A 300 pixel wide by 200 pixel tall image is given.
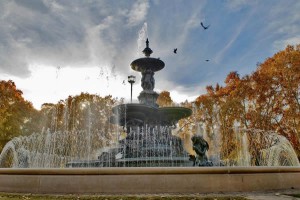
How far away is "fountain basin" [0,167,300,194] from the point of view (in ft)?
24.9

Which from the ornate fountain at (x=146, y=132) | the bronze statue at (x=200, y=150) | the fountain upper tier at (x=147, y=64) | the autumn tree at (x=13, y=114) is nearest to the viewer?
the bronze statue at (x=200, y=150)

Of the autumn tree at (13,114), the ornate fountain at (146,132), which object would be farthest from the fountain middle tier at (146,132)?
the autumn tree at (13,114)

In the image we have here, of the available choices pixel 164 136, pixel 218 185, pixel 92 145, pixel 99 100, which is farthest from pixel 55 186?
pixel 99 100

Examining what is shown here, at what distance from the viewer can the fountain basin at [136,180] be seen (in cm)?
760

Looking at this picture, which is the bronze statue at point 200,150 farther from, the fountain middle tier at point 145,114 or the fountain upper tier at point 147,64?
the fountain upper tier at point 147,64

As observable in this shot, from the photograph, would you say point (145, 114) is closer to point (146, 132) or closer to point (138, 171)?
point (146, 132)

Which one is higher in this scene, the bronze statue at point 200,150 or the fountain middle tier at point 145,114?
the fountain middle tier at point 145,114

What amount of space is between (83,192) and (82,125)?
27924mm

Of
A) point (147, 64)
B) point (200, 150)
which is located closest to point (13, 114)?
point (147, 64)

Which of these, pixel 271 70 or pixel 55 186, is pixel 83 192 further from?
pixel 271 70

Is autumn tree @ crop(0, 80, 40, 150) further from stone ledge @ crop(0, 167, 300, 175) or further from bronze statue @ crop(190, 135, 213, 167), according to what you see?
bronze statue @ crop(190, 135, 213, 167)

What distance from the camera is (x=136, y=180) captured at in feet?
25.0

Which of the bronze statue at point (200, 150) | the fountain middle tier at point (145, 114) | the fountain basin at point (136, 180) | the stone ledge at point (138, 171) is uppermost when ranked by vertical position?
the fountain middle tier at point (145, 114)

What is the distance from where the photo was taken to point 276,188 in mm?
8531
